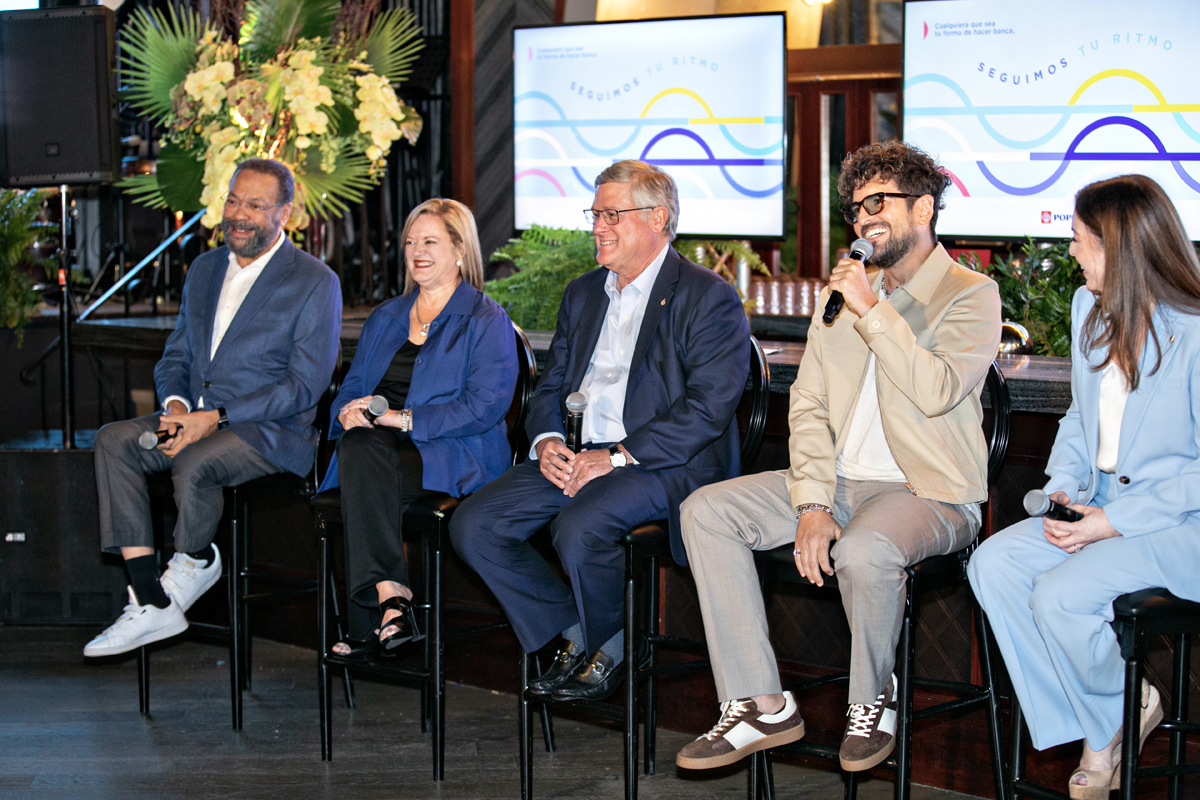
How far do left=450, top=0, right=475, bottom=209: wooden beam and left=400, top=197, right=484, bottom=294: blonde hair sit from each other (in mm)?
2600

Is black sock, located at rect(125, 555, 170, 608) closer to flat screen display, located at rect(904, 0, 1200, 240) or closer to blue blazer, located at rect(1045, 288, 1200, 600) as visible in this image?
blue blazer, located at rect(1045, 288, 1200, 600)

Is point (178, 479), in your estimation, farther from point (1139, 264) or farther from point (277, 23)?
point (1139, 264)

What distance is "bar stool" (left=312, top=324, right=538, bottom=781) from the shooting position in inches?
117

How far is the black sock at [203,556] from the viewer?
347 cm

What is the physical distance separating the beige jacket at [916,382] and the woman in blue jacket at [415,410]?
2.79 feet

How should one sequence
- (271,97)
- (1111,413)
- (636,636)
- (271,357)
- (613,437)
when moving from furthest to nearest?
(271,97) → (271,357) → (613,437) → (636,636) → (1111,413)

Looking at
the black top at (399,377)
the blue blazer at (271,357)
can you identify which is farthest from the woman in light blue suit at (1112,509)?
the blue blazer at (271,357)

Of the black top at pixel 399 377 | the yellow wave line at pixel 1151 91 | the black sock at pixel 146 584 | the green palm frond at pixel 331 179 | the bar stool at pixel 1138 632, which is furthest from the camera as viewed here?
the green palm frond at pixel 331 179

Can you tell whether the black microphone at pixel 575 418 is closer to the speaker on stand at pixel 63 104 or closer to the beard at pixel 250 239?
the beard at pixel 250 239

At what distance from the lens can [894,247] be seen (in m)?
2.66

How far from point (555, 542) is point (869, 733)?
80 cm

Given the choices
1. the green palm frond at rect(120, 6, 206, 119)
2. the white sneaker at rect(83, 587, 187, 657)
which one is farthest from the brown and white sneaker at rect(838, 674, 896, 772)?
the green palm frond at rect(120, 6, 206, 119)

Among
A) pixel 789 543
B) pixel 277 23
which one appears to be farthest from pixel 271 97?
pixel 789 543

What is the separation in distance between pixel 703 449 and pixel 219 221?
2.06 meters
